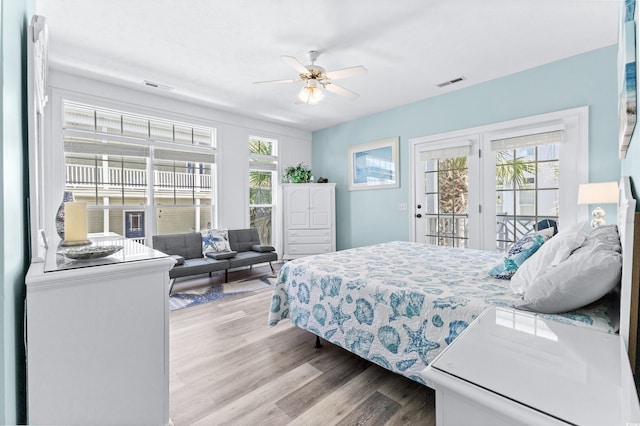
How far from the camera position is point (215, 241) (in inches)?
177

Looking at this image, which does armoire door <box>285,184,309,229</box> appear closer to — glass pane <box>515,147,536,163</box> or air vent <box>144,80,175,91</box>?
air vent <box>144,80,175,91</box>

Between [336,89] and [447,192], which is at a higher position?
[336,89]

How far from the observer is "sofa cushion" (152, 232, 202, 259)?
4.04 m

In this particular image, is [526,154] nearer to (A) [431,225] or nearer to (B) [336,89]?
(A) [431,225]

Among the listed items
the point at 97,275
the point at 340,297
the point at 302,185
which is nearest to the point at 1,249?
the point at 97,275

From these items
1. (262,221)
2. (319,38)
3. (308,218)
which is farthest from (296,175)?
(319,38)

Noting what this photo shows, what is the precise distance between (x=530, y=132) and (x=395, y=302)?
3177mm

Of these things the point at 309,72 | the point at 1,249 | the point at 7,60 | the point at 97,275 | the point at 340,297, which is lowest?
the point at 340,297

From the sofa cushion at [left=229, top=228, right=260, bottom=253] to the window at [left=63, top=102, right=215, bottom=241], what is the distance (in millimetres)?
516

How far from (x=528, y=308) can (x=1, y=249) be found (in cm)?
191

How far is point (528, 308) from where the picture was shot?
54.1 inches

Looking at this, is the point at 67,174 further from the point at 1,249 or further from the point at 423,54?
the point at 423,54

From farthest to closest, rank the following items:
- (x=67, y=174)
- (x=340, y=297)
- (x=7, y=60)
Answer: (x=67, y=174) → (x=340, y=297) → (x=7, y=60)

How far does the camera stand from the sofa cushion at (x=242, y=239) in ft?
15.9
